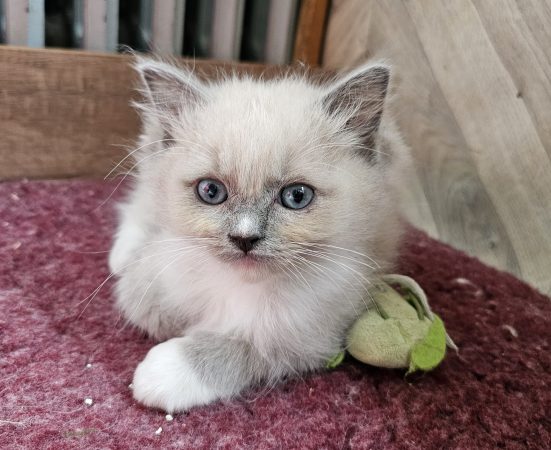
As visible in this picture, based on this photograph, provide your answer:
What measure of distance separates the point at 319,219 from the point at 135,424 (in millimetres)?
508

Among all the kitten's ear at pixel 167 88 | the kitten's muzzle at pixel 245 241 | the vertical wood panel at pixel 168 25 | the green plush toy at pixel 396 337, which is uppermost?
the vertical wood panel at pixel 168 25

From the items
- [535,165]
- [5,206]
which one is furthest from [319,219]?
[5,206]

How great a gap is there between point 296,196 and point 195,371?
391 millimetres

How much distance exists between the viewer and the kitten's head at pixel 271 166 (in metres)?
1.07

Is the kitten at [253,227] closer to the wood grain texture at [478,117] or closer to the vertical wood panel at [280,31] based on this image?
the wood grain texture at [478,117]

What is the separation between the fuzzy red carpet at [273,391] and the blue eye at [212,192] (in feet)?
1.28

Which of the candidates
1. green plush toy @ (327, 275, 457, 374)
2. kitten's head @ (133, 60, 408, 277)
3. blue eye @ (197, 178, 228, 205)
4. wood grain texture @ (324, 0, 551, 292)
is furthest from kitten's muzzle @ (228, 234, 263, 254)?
wood grain texture @ (324, 0, 551, 292)

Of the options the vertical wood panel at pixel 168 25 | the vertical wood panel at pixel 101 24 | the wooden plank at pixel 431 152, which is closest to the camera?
the wooden plank at pixel 431 152

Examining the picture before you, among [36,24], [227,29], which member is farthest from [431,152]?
[36,24]

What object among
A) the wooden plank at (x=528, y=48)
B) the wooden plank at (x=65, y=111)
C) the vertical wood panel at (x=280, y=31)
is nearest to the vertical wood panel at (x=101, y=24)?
the wooden plank at (x=65, y=111)

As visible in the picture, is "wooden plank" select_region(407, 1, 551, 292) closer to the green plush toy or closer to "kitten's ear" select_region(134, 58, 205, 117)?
the green plush toy

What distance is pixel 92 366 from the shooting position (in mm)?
1178

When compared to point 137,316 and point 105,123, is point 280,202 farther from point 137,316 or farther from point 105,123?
point 105,123

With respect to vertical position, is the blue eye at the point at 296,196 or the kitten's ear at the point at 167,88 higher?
the kitten's ear at the point at 167,88
